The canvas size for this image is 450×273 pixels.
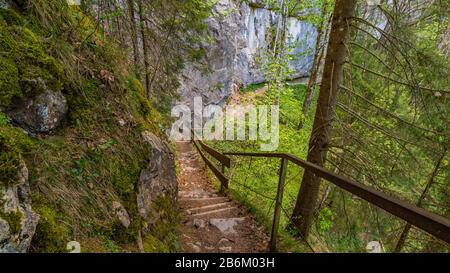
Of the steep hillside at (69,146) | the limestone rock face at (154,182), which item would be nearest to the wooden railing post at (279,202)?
the steep hillside at (69,146)

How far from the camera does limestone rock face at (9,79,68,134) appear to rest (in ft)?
8.20

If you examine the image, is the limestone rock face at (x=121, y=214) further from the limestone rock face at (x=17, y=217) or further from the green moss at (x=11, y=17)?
the green moss at (x=11, y=17)

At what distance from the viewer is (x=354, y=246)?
7.20m

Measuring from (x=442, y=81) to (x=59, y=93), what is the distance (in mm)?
5011

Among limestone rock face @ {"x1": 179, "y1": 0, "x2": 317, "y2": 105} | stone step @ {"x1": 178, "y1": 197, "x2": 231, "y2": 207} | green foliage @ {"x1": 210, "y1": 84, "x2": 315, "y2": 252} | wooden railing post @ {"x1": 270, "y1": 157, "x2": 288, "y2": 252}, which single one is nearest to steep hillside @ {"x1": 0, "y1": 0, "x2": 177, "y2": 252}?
wooden railing post @ {"x1": 270, "y1": 157, "x2": 288, "y2": 252}

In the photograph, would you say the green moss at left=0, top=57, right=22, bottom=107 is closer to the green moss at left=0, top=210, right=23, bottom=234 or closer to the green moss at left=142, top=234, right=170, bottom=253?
the green moss at left=0, top=210, right=23, bottom=234

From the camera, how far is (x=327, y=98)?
411 cm

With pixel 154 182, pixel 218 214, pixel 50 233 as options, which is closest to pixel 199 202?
pixel 218 214

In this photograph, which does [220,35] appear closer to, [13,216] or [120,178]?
[120,178]

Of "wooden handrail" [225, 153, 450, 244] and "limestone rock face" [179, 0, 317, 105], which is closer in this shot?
"wooden handrail" [225, 153, 450, 244]

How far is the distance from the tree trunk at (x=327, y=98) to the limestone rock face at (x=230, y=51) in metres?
10.6

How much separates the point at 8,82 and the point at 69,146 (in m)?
0.79

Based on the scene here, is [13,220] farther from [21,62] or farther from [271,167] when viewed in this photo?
[271,167]
